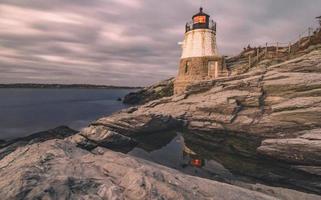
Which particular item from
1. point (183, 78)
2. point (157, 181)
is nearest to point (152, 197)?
point (157, 181)

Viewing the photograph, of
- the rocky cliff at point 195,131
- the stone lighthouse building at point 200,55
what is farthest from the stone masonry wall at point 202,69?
the rocky cliff at point 195,131

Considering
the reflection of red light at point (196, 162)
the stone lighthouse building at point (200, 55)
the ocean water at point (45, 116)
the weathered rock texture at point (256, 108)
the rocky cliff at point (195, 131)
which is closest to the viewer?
the rocky cliff at point (195, 131)

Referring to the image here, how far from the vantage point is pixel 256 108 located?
85.4 feet

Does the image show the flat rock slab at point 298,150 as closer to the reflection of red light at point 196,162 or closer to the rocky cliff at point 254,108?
the rocky cliff at point 254,108

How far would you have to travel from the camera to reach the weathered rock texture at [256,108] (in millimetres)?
22062

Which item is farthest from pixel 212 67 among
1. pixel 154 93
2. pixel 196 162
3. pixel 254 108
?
pixel 154 93

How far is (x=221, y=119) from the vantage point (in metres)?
27.0

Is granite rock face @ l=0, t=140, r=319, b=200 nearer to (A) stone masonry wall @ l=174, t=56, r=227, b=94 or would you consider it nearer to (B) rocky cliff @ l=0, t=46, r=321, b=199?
(B) rocky cliff @ l=0, t=46, r=321, b=199

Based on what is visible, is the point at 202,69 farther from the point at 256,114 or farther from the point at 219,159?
the point at 219,159

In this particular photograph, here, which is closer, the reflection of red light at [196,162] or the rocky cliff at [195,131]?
the rocky cliff at [195,131]

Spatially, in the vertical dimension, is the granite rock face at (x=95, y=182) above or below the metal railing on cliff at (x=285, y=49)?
below

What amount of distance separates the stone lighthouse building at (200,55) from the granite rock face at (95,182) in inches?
1122

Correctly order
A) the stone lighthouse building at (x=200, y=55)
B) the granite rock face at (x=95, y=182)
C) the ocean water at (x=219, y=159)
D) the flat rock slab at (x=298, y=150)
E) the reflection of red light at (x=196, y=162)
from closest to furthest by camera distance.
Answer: the granite rock face at (x=95, y=182) < the ocean water at (x=219, y=159) < the flat rock slab at (x=298, y=150) < the reflection of red light at (x=196, y=162) < the stone lighthouse building at (x=200, y=55)

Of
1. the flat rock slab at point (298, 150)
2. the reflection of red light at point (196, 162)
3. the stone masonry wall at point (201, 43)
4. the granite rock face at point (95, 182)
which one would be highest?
the stone masonry wall at point (201, 43)
